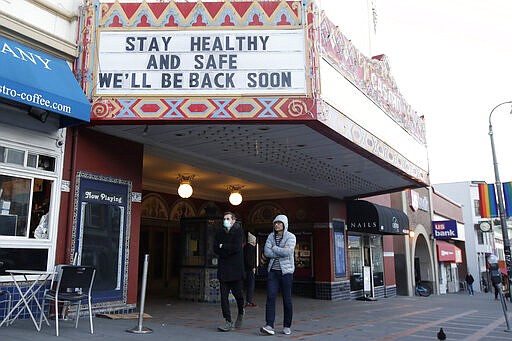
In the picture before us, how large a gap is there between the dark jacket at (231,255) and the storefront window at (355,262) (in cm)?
1075

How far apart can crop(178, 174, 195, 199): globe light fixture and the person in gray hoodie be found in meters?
6.06

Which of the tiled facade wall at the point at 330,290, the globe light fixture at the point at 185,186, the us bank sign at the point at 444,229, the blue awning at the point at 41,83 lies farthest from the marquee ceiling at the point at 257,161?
the us bank sign at the point at 444,229

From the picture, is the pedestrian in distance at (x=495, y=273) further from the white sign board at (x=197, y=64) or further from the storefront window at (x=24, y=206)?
the storefront window at (x=24, y=206)

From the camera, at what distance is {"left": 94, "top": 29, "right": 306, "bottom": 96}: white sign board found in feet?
25.3

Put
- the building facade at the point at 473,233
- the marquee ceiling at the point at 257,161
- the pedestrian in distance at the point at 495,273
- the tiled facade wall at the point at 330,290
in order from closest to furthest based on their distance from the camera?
the marquee ceiling at the point at 257,161 → the pedestrian in distance at the point at 495,273 → the tiled facade wall at the point at 330,290 → the building facade at the point at 473,233

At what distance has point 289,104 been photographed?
25.2ft

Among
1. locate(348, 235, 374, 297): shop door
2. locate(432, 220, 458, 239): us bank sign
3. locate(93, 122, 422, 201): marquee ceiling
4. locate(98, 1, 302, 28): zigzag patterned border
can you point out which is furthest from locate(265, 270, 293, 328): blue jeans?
locate(432, 220, 458, 239): us bank sign

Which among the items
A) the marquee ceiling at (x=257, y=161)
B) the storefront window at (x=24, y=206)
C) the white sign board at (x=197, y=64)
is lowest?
the storefront window at (x=24, y=206)

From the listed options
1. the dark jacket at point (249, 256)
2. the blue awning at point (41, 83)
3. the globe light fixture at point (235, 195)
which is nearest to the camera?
the blue awning at point (41, 83)

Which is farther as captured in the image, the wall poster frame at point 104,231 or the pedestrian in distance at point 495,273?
the pedestrian in distance at point 495,273

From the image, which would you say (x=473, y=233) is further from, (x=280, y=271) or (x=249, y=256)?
(x=280, y=271)

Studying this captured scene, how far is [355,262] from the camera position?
17281 mm

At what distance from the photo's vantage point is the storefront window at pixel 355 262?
664 inches

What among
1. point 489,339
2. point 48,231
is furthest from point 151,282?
point 489,339
